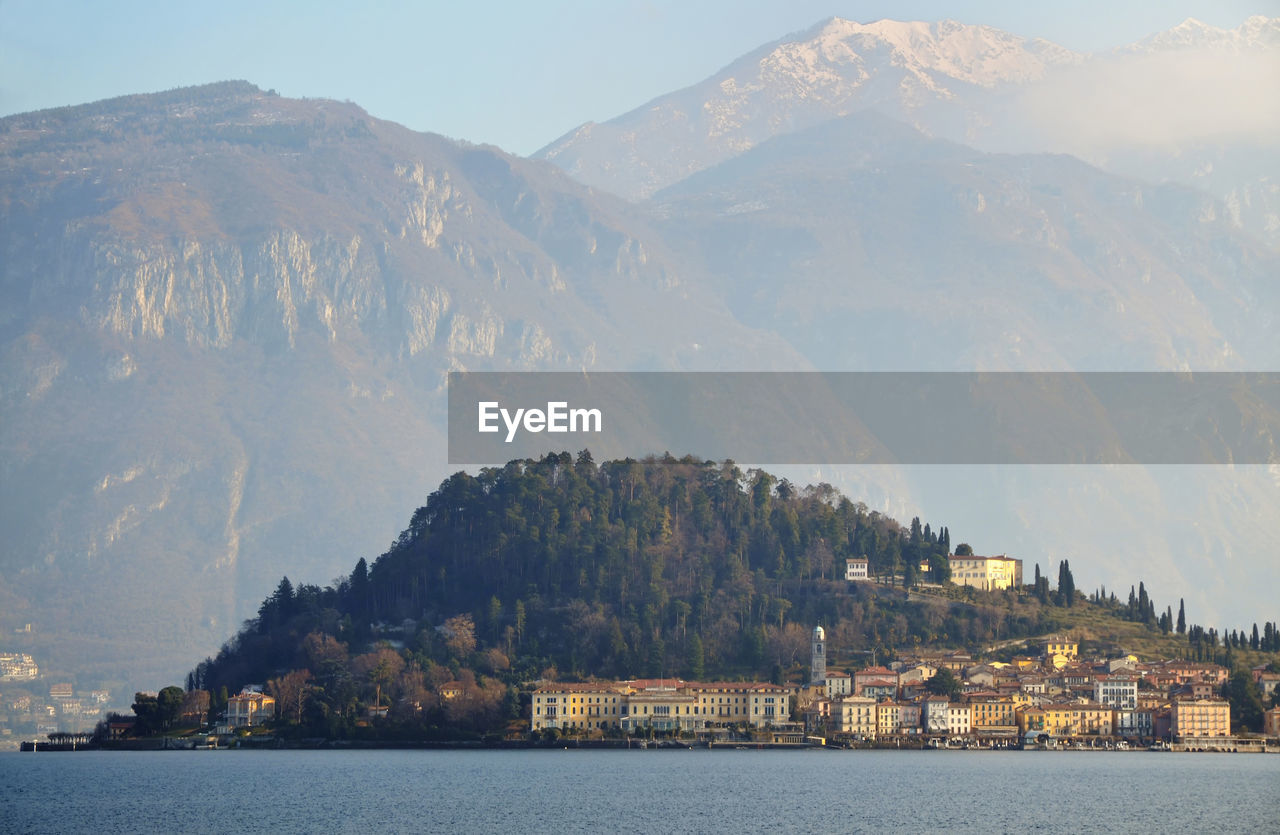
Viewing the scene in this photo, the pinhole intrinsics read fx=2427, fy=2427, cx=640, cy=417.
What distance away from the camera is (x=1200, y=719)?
584ft

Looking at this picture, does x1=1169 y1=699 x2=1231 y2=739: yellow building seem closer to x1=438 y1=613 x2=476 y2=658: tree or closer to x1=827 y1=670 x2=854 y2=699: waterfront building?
x1=827 y1=670 x2=854 y2=699: waterfront building

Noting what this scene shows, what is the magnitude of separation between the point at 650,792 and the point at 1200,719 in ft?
A: 194

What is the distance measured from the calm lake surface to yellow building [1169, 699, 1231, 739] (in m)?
4.23

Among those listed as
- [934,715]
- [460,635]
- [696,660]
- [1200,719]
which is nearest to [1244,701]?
[1200,719]

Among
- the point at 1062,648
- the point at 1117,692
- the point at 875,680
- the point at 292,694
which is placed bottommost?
the point at 1117,692

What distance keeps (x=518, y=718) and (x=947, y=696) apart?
3214 centimetres

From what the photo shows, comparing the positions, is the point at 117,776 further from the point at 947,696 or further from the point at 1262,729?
the point at 1262,729

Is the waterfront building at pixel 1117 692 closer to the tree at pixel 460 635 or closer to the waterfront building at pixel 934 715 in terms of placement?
the waterfront building at pixel 934 715

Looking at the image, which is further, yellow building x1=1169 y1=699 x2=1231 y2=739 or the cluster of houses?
the cluster of houses

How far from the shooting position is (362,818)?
120688 millimetres

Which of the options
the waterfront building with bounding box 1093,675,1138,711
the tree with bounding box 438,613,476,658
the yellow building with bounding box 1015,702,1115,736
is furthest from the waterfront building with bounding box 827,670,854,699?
the tree with bounding box 438,613,476,658

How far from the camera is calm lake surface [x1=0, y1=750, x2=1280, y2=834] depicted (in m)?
118

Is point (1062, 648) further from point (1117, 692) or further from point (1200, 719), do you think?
point (1200, 719)

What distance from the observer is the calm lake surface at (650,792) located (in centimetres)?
11819
